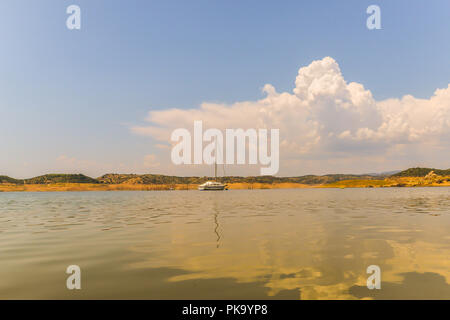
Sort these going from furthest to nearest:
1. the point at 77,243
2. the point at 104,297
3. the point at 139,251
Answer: the point at 77,243
the point at 139,251
the point at 104,297

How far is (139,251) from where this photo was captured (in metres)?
14.2

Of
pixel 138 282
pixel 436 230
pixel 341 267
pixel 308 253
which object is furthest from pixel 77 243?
pixel 436 230

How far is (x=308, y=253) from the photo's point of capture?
13000 millimetres

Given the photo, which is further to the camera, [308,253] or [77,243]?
[77,243]

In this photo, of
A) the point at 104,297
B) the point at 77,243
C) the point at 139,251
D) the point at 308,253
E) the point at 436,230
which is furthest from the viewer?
the point at 436,230

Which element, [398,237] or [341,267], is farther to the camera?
[398,237]
